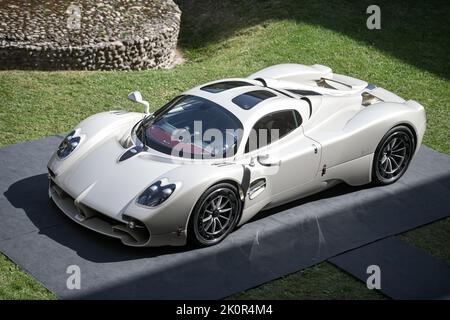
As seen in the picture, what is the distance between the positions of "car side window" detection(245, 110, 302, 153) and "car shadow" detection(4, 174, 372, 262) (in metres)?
0.85

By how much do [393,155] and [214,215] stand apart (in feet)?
8.86

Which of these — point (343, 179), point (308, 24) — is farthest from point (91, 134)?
point (308, 24)

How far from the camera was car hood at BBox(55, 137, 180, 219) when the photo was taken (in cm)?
771

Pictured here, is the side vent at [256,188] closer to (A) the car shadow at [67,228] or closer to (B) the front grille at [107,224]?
(A) the car shadow at [67,228]

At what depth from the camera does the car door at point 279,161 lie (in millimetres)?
8234

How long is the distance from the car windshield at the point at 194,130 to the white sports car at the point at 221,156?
0.01 metres

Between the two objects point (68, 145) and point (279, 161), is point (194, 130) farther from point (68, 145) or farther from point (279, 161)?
point (68, 145)

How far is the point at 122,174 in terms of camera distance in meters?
7.96

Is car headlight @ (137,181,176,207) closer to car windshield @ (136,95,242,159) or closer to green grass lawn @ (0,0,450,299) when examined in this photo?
car windshield @ (136,95,242,159)

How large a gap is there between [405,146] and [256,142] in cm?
218

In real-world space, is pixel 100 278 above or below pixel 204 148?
below

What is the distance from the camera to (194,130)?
8273mm

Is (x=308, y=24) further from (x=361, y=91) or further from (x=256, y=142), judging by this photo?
(x=256, y=142)

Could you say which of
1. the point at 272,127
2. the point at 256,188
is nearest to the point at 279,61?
the point at 272,127
